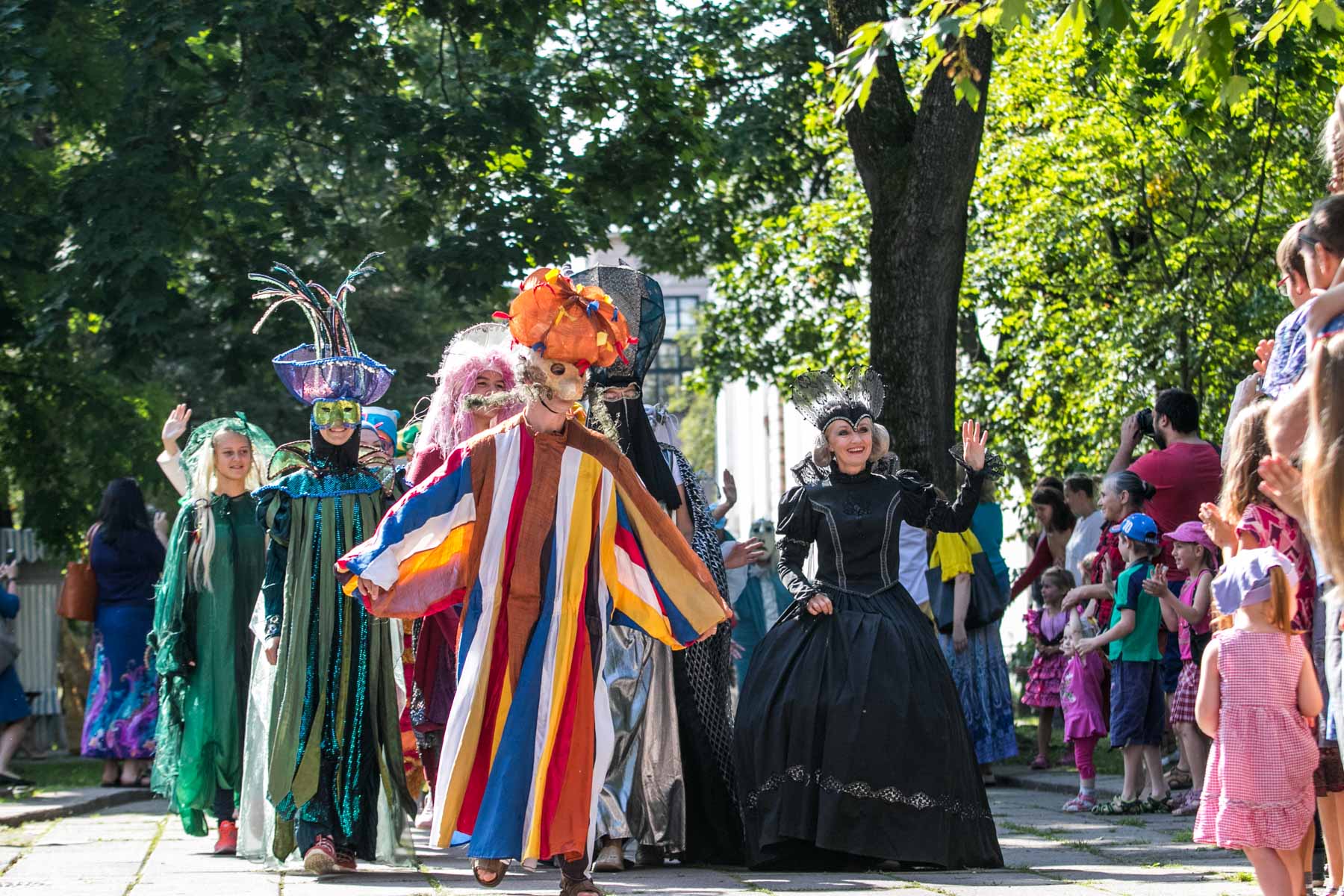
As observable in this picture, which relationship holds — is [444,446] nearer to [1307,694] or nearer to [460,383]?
[460,383]

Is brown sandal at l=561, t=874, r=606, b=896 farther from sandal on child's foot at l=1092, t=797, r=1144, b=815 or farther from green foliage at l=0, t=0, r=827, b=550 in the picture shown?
green foliage at l=0, t=0, r=827, b=550

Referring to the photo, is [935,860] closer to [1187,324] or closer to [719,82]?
[1187,324]

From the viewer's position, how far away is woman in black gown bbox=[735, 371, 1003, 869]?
7.32 m

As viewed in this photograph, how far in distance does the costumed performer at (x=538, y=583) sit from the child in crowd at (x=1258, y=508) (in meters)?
1.81

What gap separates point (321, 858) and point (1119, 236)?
38.0 feet

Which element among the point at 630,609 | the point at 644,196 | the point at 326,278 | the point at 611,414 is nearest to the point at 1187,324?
the point at 644,196

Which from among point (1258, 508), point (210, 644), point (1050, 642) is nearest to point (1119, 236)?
point (1050, 642)

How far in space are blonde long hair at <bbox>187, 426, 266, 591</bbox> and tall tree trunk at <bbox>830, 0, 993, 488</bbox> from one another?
391 centimetres

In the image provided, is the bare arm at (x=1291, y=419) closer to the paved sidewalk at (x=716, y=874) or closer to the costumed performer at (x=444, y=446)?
the paved sidewalk at (x=716, y=874)

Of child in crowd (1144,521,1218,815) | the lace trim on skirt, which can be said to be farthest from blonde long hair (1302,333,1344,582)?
child in crowd (1144,521,1218,815)

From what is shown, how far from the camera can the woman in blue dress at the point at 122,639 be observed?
12.1 metres

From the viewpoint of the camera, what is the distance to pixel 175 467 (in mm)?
9109

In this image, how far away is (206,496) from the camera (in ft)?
28.7

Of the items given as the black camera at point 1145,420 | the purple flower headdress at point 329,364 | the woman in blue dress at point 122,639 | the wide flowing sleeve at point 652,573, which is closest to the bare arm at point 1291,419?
the wide flowing sleeve at point 652,573
